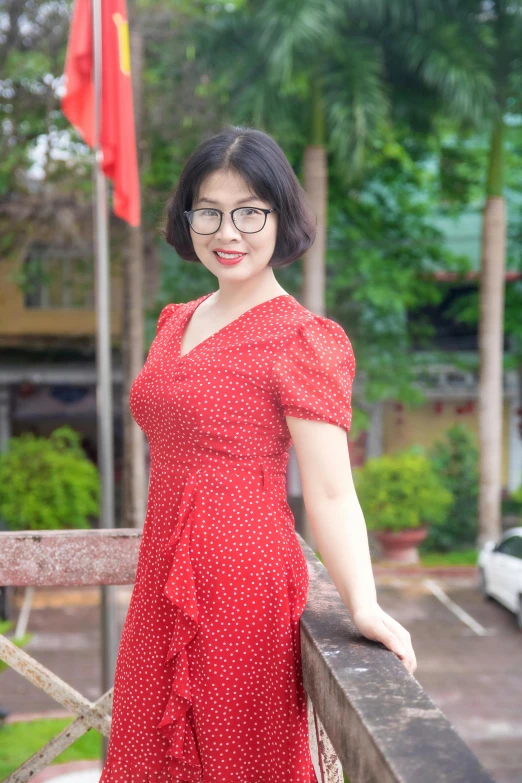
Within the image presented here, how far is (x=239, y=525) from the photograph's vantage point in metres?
1.68

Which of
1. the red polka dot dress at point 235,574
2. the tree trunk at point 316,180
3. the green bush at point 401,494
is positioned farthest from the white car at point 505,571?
the red polka dot dress at point 235,574

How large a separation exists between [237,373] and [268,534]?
0.96 ft

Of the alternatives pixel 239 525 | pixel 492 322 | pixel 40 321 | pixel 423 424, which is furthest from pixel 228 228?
pixel 423 424

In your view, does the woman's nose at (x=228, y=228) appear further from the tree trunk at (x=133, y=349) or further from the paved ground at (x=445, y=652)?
the tree trunk at (x=133, y=349)

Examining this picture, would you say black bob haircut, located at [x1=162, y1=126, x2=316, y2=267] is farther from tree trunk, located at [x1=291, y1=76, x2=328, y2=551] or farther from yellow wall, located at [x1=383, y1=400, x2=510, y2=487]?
yellow wall, located at [x1=383, y1=400, x2=510, y2=487]

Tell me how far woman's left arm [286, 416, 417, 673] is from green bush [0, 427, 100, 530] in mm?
12702

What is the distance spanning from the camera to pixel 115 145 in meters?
6.60

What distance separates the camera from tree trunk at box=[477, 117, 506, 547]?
1366 cm

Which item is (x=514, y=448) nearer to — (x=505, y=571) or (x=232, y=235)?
(x=505, y=571)

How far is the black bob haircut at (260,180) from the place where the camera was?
5.65ft

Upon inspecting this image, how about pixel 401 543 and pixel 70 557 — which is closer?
pixel 70 557

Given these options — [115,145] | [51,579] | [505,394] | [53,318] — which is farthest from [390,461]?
[51,579]

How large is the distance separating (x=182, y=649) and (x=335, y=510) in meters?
0.37

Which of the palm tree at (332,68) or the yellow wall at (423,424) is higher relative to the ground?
the palm tree at (332,68)
